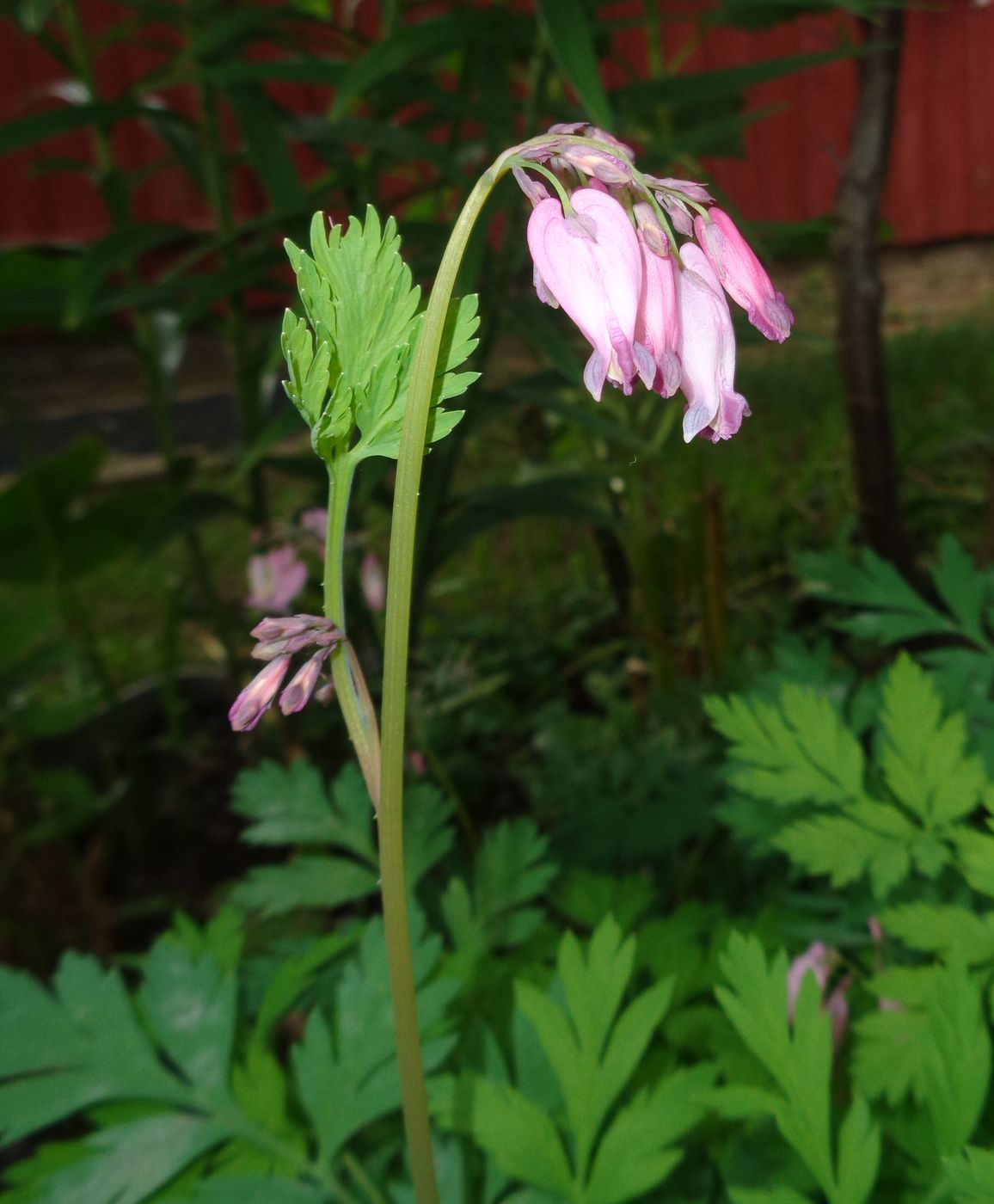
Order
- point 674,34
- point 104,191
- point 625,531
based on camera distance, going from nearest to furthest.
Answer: point 625,531 < point 104,191 < point 674,34

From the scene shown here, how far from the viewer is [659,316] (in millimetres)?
323

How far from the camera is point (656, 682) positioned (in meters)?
1.24

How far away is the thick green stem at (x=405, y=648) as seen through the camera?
29 centimetres

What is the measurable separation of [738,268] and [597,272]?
0.17 feet

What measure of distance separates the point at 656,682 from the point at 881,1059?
731 millimetres

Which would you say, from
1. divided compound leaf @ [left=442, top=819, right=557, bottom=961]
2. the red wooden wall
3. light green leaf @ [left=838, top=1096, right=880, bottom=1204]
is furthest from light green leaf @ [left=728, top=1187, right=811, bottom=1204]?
the red wooden wall

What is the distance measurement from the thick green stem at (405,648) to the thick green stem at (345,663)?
2 centimetres

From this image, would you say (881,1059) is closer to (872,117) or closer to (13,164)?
(872,117)

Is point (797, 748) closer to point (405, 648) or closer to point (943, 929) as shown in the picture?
point (943, 929)

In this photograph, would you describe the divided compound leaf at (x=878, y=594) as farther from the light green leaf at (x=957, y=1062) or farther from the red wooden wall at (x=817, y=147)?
the red wooden wall at (x=817, y=147)

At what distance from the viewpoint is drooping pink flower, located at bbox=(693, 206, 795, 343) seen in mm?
332

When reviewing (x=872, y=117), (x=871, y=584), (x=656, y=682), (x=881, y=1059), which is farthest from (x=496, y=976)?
(x=872, y=117)

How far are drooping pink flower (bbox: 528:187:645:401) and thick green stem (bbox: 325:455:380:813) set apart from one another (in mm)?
88

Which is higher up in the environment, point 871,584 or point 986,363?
point 986,363
